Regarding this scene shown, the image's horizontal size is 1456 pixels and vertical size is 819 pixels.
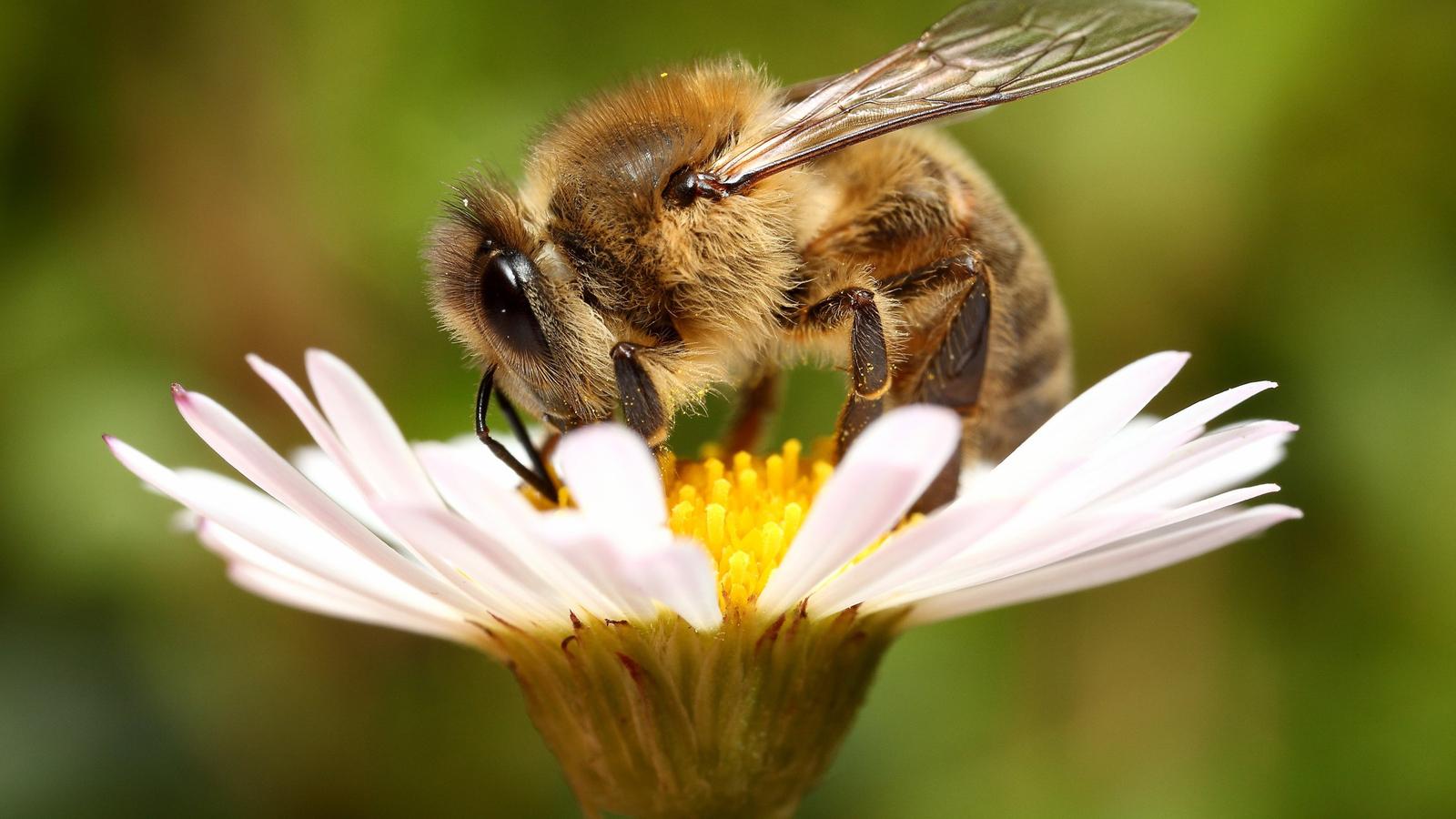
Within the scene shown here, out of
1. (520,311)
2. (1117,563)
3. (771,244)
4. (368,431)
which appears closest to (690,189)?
(771,244)

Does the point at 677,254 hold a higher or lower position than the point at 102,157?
lower

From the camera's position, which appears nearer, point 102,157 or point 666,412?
point 666,412

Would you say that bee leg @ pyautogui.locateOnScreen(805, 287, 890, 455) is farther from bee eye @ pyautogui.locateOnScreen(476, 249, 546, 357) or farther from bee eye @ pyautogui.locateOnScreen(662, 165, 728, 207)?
bee eye @ pyautogui.locateOnScreen(476, 249, 546, 357)

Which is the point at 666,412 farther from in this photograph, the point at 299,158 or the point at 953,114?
the point at 299,158

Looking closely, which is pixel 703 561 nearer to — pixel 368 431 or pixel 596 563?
pixel 596 563

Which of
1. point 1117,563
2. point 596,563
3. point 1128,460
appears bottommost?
point 1117,563

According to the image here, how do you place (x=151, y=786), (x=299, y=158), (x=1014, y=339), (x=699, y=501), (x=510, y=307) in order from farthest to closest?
1. (x=299, y=158)
2. (x=151, y=786)
3. (x=1014, y=339)
4. (x=699, y=501)
5. (x=510, y=307)

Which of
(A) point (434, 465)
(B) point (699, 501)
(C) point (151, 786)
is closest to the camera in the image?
(A) point (434, 465)

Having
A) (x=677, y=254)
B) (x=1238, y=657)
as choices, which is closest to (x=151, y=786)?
(x=677, y=254)
